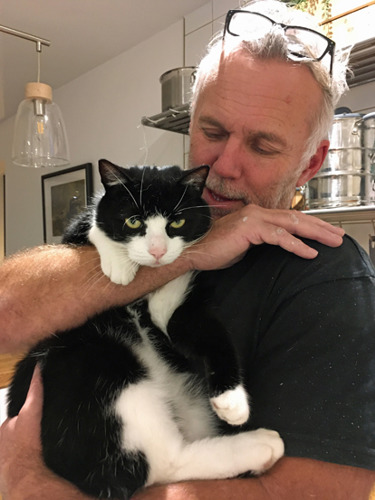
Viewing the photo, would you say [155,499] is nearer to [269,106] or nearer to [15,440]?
[15,440]

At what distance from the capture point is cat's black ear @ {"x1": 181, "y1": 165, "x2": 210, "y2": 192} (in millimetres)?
928

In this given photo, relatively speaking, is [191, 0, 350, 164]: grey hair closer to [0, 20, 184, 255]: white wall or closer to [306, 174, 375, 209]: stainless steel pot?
[306, 174, 375, 209]: stainless steel pot

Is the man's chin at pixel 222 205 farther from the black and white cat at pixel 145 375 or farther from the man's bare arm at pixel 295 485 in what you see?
the man's bare arm at pixel 295 485

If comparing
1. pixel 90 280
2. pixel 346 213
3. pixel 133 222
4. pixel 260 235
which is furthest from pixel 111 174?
pixel 346 213

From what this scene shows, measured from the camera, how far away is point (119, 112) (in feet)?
10.4

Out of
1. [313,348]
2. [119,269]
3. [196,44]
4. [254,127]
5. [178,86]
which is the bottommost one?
[313,348]

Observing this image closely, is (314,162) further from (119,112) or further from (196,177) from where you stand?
(119,112)

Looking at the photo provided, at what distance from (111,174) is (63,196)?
2.93 m

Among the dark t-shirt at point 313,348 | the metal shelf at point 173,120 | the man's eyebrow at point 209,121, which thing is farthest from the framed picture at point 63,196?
the dark t-shirt at point 313,348

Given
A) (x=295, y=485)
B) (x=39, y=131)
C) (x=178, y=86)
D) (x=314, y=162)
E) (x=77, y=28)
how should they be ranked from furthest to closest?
(x=77, y=28) → (x=178, y=86) → (x=39, y=131) → (x=314, y=162) → (x=295, y=485)

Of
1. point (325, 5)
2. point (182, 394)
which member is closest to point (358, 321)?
point (182, 394)

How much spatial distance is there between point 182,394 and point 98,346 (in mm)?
221

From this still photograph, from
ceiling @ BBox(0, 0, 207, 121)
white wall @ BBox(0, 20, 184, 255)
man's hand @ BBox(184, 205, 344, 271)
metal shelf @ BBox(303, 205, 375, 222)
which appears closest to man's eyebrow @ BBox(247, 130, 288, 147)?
man's hand @ BBox(184, 205, 344, 271)

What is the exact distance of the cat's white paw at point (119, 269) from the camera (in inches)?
34.0
